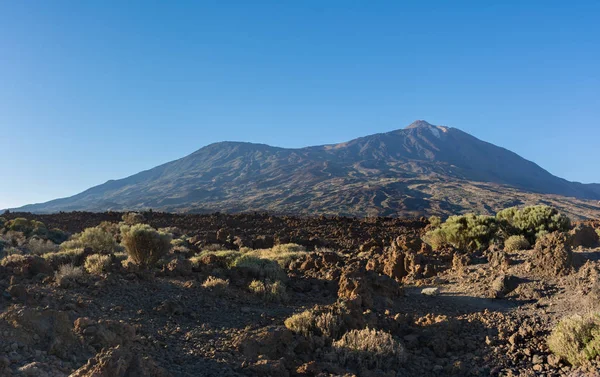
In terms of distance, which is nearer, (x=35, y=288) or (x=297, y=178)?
(x=35, y=288)

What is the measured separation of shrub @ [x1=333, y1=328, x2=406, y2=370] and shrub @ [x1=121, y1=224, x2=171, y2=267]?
7017 millimetres

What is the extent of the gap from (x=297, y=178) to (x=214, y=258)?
296 ft

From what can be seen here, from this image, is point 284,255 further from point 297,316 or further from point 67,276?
point 297,316

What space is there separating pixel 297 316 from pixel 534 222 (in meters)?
11.0

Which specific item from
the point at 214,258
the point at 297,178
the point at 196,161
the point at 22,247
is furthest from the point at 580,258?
the point at 196,161

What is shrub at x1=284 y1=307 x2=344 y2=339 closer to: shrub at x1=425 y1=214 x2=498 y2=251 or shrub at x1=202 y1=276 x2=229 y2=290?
shrub at x1=202 y1=276 x2=229 y2=290

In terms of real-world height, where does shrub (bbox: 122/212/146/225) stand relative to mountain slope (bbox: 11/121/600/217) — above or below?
below

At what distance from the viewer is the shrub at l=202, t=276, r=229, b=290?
8250 mm

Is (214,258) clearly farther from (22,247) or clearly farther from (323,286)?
(22,247)

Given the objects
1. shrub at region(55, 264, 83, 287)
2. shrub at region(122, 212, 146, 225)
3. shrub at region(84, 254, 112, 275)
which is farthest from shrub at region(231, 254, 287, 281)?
shrub at region(122, 212, 146, 225)

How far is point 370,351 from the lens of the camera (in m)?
5.54

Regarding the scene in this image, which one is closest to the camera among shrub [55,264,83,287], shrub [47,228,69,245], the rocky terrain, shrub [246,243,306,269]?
the rocky terrain

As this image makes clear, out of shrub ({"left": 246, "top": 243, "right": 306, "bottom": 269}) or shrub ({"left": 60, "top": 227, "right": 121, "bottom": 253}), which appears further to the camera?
shrub ({"left": 60, "top": 227, "right": 121, "bottom": 253})

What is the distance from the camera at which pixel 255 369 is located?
492 cm
